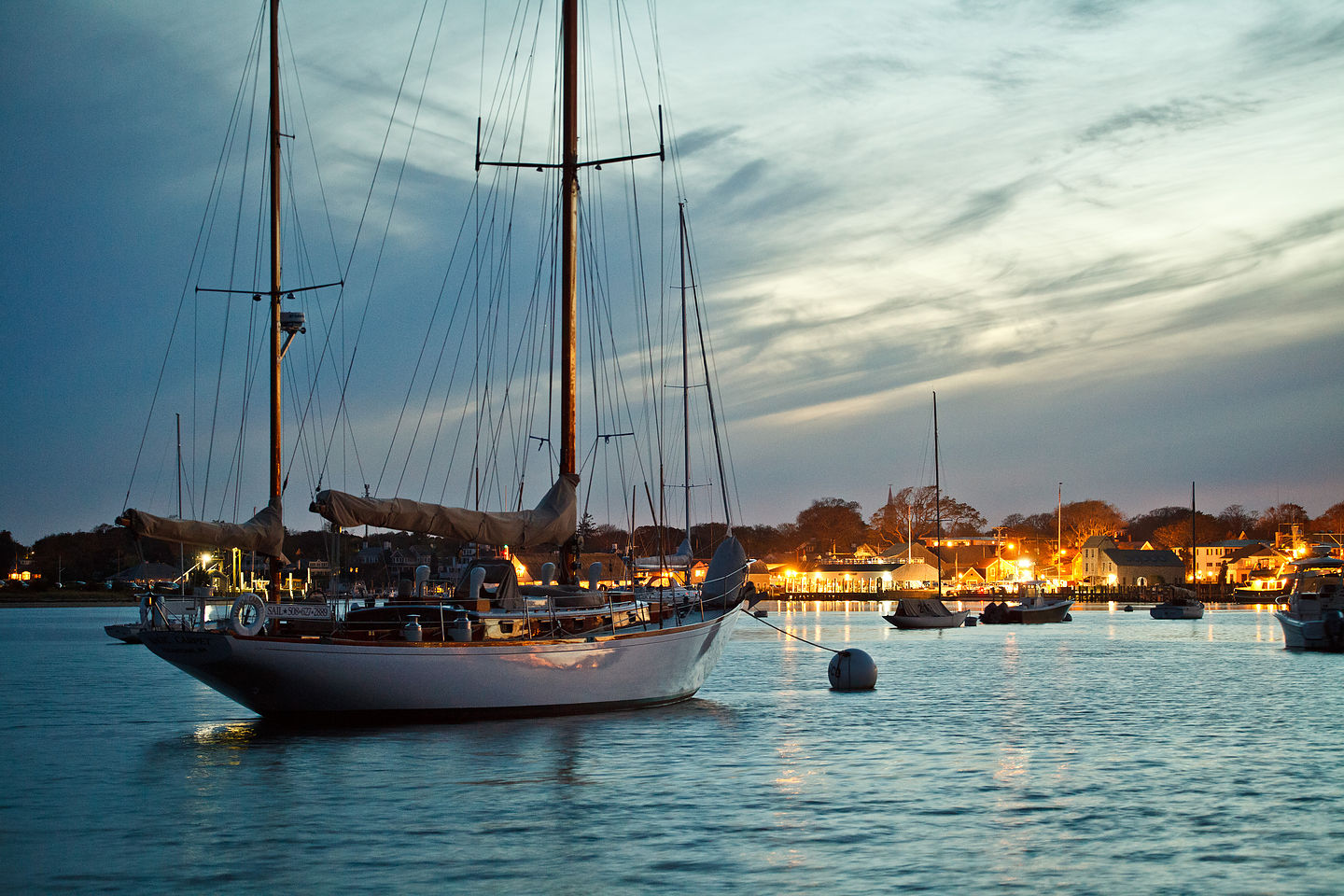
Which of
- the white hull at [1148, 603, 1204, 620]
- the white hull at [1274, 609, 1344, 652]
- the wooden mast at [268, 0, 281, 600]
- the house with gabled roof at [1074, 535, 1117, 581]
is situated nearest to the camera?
the wooden mast at [268, 0, 281, 600]

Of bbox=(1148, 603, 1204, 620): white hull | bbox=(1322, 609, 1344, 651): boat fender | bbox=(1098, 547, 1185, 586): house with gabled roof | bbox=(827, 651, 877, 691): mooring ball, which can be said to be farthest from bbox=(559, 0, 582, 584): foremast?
bbox=(1098, 547, 1185, 586): house with gabled roof

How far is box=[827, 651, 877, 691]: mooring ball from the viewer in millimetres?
34375

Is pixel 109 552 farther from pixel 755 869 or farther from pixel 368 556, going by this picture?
pixel 755 869

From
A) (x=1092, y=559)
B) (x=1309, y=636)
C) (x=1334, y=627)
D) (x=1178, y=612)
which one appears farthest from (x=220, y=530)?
(x=1092, y=559)

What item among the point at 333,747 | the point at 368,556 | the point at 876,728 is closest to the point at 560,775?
the point at 333,747

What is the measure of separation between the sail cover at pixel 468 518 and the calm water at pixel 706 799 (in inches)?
150

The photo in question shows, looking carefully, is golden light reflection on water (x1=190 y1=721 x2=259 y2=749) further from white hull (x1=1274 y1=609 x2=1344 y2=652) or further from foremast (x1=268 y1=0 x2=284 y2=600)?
white hull (x1=1274 y1=609 x2=1344 y2=652)

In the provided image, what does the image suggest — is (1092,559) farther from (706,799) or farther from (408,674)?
(706,799)

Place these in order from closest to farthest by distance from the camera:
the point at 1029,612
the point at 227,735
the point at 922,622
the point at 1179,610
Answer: the point at 227,735 → the point at 922,622 → the point at 1029,612 → the point at 1179,610

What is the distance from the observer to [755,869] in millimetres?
12719

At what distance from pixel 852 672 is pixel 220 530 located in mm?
18881

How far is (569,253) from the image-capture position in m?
26.8

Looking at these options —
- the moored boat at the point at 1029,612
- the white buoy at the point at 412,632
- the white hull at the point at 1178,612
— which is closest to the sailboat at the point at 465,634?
the white buoy at the point at 412,632

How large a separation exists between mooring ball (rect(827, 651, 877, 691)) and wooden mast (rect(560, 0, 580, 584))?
11.9 meters
